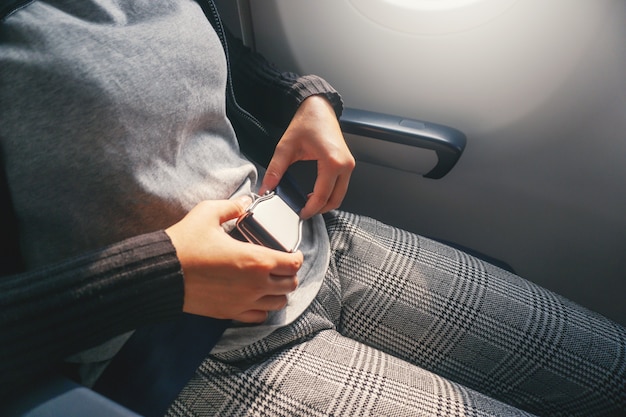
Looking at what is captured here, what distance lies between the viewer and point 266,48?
1.02 meters

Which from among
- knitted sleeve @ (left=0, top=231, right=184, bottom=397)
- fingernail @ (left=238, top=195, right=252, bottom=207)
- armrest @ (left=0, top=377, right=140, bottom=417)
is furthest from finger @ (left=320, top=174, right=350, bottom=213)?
armrest @ (left=0, top=377, right=140, bottom=417)

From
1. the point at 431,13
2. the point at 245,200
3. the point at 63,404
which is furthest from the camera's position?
the point at 431,13

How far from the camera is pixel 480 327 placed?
66 cm

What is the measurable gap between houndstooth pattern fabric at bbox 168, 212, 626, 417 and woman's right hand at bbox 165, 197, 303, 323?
85 mm

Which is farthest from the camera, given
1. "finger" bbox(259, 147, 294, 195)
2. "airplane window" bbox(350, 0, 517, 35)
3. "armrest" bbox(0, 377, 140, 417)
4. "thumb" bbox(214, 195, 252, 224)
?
"airplane window" bbox(350, 0, 517, 35)

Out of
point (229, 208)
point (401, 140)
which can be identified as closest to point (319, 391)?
point (229, 208)

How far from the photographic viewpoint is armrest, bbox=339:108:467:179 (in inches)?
33.0

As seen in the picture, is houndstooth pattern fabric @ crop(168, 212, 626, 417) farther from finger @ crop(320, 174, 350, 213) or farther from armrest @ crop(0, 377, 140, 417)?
armrest @ crop(0, 377, 140, 417)

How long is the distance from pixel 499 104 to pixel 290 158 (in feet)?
1.62

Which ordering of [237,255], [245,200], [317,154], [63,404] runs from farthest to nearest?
[317,154], [245,200], [237,255], [63,404]

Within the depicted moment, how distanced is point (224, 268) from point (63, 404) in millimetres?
202

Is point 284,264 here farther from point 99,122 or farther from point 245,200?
point 99,122

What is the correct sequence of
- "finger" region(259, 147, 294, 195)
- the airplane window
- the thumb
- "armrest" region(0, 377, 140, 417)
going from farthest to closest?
the airplane window < "finger" region(259, 147, 294, 195) < the thumb < "armrest" region(0, 377, 140, 417)

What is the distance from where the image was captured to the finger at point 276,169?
2.28 ft
